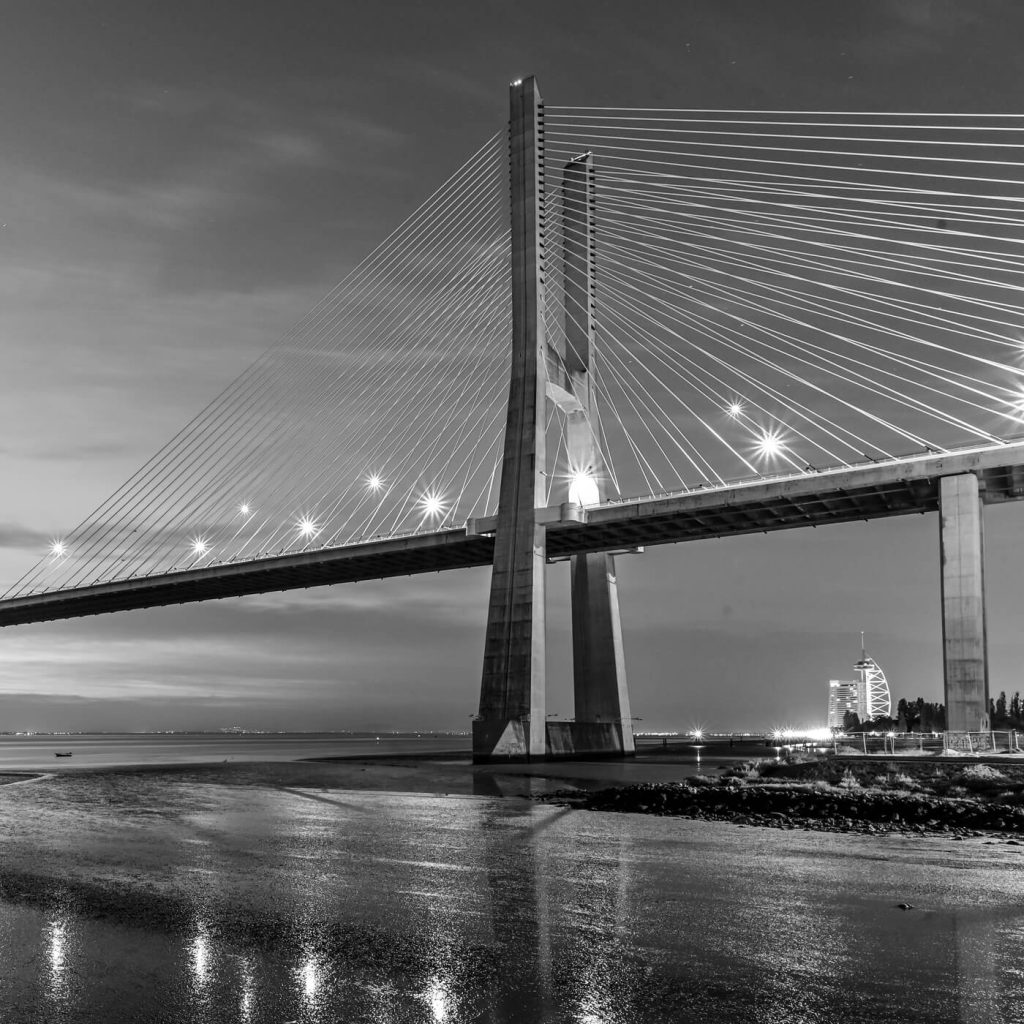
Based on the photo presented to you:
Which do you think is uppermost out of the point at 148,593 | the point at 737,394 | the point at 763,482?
Result: the point at 737,394

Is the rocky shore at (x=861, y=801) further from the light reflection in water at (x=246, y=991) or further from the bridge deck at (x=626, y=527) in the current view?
the bridge deck at (x=626, y=527)

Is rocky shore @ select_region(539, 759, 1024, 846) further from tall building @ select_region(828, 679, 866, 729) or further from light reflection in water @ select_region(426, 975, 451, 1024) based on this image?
tall building @ select_region(828, 679, 866, 729)

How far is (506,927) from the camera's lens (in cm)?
857

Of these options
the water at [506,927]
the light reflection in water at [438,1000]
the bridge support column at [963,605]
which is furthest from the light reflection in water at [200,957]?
the bridge support column at [963,605]

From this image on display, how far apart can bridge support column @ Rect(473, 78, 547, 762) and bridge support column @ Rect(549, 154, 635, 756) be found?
5.54m

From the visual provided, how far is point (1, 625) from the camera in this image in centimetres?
7788

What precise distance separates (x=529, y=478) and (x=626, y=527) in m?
6.47

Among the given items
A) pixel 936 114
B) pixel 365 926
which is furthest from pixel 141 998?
pixel 936 114

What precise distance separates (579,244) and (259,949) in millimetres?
52173

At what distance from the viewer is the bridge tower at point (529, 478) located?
47688 millimetres

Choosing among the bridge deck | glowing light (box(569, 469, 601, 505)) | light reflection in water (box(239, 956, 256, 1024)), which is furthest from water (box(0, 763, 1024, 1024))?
glowing light (box(569, 469, 601, 505))

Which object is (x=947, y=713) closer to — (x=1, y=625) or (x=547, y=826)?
(x=547, y=826)

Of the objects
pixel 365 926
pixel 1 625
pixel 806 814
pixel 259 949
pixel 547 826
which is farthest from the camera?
pixel 1 625

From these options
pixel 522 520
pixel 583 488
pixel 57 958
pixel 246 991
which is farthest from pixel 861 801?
pixel 583 488
